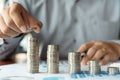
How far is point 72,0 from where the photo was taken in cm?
130

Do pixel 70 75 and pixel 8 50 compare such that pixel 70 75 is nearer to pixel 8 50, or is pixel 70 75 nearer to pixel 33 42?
pixel 33 42

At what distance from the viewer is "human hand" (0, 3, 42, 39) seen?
84 cm

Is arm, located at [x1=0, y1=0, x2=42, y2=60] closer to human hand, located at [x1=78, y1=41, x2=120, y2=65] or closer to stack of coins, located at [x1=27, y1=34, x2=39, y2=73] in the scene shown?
stack of coins, located at [x1=27, y1=34, x2=39, y2=73]

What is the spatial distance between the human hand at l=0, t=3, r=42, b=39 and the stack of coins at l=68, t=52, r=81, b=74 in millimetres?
129

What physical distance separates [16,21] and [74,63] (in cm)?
21

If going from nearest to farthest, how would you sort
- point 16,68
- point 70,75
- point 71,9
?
point 70,75, point 16,68, point 71,9

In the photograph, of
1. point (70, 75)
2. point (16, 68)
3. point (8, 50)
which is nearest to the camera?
point (70, 75)

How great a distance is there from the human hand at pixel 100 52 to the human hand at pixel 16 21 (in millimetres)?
237

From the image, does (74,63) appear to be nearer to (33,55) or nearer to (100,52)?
(33,55)

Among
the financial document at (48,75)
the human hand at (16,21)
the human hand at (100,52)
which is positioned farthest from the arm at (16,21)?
the human hand at (100,52)

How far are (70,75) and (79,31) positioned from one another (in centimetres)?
55

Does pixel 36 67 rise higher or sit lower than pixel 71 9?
lower

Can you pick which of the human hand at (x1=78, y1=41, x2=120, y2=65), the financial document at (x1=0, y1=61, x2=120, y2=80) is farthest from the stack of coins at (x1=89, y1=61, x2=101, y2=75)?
the human hand at (x1=78, y1=41, x2=120, y2=65)

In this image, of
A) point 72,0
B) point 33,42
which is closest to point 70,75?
point 33,42
